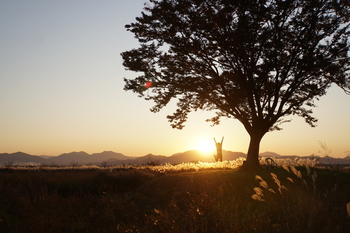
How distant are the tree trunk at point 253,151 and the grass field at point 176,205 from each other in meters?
0.97

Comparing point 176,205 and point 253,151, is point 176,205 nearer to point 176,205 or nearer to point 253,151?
point 176,205

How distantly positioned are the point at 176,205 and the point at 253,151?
11.5 meters

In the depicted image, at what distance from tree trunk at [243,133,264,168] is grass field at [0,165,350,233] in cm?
97

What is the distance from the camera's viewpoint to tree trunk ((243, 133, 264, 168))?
72.4 feet

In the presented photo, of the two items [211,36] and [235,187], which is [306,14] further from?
[235,187]

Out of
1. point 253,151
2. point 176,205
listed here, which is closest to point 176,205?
point 176,205

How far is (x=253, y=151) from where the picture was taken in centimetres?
2234

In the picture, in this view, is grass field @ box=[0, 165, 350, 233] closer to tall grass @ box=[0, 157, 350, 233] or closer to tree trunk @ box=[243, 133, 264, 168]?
tall grass @ box=[0, 157, 350, 233]

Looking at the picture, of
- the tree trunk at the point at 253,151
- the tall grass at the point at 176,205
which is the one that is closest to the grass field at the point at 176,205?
the tall grass at the point at 176,205

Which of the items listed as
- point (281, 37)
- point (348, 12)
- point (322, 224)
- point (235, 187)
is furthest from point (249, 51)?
point (322, 224)

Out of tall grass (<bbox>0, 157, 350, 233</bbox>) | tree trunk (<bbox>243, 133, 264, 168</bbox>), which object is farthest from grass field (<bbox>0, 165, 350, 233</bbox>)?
tree trunk (<bbox>243, 133, 264, 168</bbox>)

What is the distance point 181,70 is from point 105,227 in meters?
13.2

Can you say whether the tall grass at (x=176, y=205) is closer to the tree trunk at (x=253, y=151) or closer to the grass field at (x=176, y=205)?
the grass field at (x=176, y=205)

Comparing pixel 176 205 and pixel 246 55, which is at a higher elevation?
pixel 246 55
